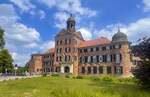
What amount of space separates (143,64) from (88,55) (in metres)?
45.5

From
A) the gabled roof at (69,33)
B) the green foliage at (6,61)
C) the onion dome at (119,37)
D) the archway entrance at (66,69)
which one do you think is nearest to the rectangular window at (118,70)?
the onion dome at (119,37)

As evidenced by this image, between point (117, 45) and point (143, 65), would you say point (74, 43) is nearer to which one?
point (117, 45)

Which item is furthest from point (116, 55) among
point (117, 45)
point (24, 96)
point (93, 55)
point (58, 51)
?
point (24, 96)

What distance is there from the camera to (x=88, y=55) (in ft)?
253

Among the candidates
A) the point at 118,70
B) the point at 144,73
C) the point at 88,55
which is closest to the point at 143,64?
the point at 144,73

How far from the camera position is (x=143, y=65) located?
104 feet

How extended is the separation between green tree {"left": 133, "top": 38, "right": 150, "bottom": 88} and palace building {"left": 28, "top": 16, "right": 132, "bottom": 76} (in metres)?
35.5

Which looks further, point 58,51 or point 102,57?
point 58,51

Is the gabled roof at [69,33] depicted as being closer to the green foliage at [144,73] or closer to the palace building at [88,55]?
the palace building at [88,55]

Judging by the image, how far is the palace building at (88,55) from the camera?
227 ft

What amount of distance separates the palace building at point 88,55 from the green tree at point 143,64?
35.5 metres

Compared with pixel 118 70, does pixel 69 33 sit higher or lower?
higher

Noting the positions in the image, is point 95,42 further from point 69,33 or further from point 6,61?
point 6,61

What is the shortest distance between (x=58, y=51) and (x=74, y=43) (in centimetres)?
579
